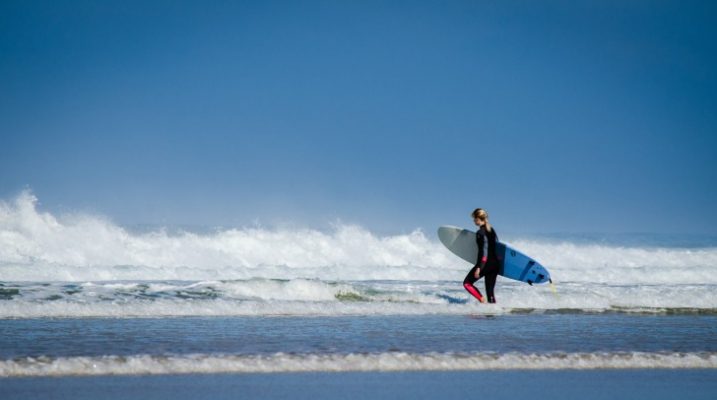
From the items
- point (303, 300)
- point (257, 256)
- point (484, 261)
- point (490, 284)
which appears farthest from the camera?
point (257, 256)

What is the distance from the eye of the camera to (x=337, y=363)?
608 cm

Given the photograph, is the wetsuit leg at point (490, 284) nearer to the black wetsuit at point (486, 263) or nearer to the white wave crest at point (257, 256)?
the black wetsuit at point (486, 263)

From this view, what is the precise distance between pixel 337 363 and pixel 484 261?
550cm

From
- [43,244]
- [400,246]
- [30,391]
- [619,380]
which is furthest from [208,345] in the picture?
[400,246]

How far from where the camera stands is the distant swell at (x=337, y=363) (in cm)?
577

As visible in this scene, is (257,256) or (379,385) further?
(257,256)

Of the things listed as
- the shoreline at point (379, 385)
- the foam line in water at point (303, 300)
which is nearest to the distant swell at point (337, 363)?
the shoreline at point (379, 385)

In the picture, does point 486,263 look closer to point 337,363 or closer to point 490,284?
point 490,284

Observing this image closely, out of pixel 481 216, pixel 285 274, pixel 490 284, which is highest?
pixel 481 216

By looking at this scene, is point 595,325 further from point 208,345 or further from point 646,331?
point 208,345

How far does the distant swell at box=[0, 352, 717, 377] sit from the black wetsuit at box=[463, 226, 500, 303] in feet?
14.9

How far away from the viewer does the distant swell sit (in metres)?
5.77

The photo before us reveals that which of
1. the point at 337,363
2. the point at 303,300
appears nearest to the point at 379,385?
the point at 337,363

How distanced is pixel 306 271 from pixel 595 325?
35.3 feet
